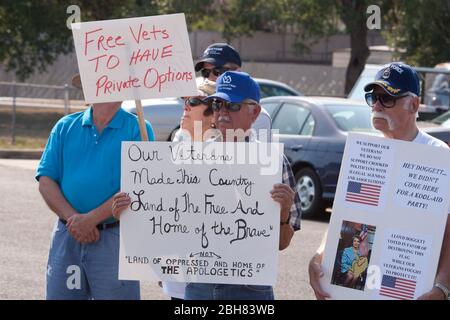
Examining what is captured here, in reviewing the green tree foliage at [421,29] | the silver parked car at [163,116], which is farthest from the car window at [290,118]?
the green tree foliage at [421,29]

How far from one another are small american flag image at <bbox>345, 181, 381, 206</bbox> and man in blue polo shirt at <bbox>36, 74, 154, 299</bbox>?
4.06 feet

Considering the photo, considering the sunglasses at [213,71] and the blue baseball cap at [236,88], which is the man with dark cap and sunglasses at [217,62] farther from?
the blue baseball cap at [236,88]

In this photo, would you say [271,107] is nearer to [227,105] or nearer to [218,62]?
[218,62]

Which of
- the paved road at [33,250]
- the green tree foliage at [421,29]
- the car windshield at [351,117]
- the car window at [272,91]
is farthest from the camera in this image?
the green tree foliage at [421,29]

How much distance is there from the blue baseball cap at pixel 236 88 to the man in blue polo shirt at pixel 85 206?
2.37 ft

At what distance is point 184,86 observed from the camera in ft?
15.6

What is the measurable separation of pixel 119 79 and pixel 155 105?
43.5 ft

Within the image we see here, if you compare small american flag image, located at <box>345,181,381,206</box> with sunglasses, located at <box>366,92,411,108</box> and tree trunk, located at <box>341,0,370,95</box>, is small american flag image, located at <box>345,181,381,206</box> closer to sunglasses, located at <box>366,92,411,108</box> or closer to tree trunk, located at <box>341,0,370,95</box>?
sunglasses, located at <box>366,92,411,108</box>

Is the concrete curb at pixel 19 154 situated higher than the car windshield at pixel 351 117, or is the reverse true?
the car windshield at pixel 351 117

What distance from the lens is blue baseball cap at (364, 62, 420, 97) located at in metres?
4.28

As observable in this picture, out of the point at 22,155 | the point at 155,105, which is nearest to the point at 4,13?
the point at 22,155

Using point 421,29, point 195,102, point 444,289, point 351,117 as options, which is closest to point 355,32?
point 421,29

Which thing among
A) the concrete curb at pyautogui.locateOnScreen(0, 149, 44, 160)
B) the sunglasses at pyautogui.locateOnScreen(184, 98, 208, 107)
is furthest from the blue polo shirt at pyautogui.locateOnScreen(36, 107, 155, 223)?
the concrete curb at pyautogui.locateOnScreen(0, 149, 44, 160)

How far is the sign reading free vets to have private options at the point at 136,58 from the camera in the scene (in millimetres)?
4746
